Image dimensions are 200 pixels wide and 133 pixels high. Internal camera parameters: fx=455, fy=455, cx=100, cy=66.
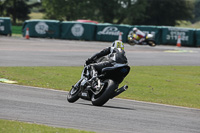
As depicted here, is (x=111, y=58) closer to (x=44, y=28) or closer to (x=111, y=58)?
(x=111, y=58)

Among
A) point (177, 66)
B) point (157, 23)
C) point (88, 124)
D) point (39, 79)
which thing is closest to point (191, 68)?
point (177, 66)

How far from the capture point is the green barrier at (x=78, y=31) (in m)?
35.4

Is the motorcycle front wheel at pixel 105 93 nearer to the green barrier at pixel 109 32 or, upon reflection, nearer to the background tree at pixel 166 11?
the green barrier at pixel 109 32

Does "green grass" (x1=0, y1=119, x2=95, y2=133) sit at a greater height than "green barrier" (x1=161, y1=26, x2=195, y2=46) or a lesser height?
greater

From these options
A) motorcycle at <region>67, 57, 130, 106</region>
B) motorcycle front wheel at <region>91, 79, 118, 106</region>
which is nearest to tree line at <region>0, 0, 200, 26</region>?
motorcycle at <region>67, 57, 130, 106</region>

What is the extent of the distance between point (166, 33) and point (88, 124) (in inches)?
1062

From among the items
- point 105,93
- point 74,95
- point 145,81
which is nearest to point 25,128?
point 105,93

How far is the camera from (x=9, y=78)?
45.8 feet

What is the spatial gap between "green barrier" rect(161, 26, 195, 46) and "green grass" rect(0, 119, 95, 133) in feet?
89.4

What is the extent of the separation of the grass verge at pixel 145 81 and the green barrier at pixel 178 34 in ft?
46.4

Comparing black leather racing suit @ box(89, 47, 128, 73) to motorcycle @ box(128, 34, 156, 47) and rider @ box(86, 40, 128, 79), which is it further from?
motorcycle @ box(128, 34, 156, 47)

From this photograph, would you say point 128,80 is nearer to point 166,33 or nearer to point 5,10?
point 166,33

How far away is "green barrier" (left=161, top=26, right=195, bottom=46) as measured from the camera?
33.4 meters

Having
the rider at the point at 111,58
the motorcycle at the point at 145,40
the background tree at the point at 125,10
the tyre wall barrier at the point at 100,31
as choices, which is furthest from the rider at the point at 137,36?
the background tree at the point at 125,10
